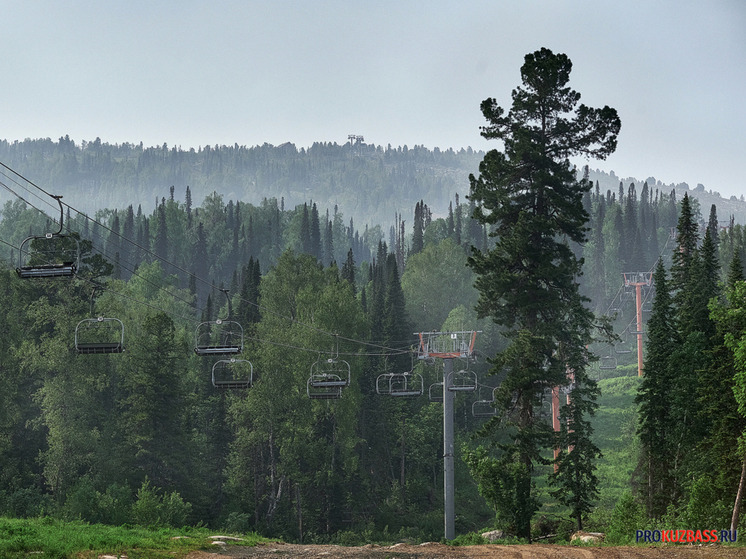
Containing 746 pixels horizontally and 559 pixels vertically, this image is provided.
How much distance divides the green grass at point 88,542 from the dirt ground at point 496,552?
1306mm

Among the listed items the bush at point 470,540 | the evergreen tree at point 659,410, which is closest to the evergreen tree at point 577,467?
the evergreen tree at point 659,410

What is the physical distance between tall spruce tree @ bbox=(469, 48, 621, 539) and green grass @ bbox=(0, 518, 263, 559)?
1639 centimetres

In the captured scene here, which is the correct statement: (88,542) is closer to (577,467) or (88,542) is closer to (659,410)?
(577,467)

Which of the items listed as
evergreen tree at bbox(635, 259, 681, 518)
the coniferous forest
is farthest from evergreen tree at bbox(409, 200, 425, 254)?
evergreen tree at bbox(635, 259, 681, 518)

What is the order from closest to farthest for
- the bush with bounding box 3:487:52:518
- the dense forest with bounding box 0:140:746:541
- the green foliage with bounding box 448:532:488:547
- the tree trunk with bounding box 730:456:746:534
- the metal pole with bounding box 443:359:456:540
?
the tree trunk with bounding box 730:456:746:534 → the green foliage with bounding box 448:532:488:547 → the dense forest with bounding box 0:140:746:541 → the metal pole with bounding box 443:359:456:540 → the bush with bounding box 3:487:52:518

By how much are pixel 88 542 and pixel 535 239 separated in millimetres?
27581

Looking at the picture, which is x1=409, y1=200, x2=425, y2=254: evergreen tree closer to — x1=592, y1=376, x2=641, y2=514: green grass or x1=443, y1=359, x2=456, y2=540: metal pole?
x1=592, y1=376, x2=641, y2=514: green grass

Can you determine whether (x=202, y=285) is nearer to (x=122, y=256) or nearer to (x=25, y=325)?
(x=122, y=256)

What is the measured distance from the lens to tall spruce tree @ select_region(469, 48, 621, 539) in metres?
47.4

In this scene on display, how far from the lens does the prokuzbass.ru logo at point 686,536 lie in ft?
113

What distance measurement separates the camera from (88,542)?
30.5m

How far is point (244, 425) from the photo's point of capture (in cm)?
8062

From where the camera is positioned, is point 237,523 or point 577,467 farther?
point 237,523

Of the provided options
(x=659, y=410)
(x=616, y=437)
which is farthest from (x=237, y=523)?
(x=616, y=437)
